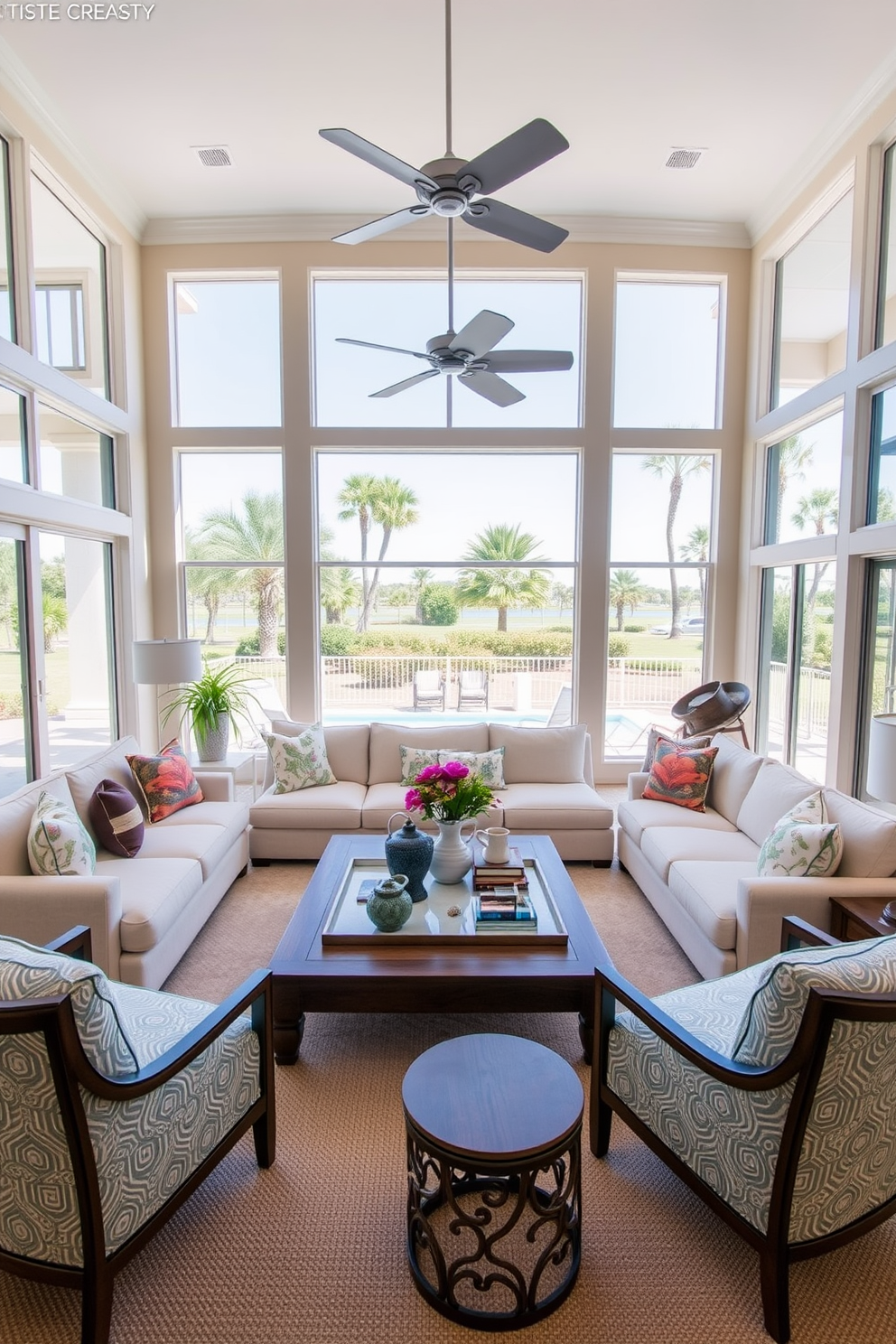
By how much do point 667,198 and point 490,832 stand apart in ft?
16.6

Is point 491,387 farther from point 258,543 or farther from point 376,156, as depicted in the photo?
point 258,543

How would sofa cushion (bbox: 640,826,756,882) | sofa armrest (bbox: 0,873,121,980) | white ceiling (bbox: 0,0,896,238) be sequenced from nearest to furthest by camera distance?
sofa armrest (bbox: 0,873,121,980) < sofa cushion (bbox: 640,826,756,882) < white ceiling (bbox: 0,0,896,238)

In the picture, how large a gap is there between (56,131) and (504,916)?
5.37m

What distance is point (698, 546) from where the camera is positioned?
6109mm

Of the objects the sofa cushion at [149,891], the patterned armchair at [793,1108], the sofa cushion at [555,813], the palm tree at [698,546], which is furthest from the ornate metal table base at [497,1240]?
the palm tree at [698,546]

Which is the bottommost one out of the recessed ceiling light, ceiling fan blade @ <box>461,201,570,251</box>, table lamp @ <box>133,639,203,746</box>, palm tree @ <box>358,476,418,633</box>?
table lamp @ <box>133,639,203,746</box>

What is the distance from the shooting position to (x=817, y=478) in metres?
4.96

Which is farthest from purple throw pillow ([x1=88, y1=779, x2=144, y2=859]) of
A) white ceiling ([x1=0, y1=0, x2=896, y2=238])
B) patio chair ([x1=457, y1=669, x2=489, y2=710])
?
white ceiling ([x1=0, y1=0, x2=896, y2=238])

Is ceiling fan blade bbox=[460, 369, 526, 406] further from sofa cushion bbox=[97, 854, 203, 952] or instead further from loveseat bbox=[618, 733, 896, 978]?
sofa cushion bbox=[97, 854, 203, 952]

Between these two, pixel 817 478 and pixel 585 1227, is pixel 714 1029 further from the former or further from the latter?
pixel 817 478

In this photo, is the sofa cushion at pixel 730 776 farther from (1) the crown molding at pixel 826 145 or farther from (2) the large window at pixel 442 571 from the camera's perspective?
(1) the crown molding at pixel 826 145

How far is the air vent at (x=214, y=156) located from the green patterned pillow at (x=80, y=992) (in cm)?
520

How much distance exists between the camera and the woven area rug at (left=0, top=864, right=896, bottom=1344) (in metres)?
1.56

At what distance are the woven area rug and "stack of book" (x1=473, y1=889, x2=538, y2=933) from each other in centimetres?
64
